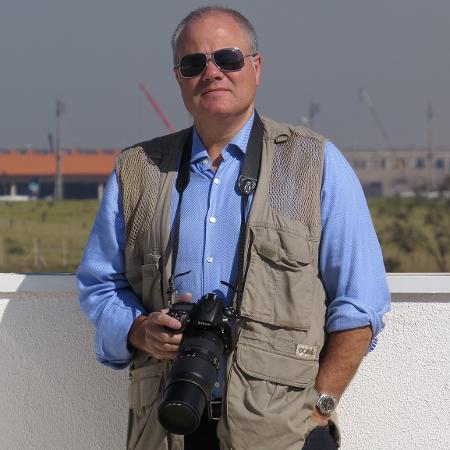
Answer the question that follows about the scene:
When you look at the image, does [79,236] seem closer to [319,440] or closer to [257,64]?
[257,64]

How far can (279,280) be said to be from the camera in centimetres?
202

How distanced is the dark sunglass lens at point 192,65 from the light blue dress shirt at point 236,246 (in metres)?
0.18

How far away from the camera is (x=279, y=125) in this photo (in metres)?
2.20

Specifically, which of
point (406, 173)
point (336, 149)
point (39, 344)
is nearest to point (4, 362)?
point (39, 344)

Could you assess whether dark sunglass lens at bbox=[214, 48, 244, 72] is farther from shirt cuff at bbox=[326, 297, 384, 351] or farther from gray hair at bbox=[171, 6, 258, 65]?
shirt cuff at bbox=[326, 297, 384, 351]

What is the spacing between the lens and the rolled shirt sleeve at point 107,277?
2172 mm

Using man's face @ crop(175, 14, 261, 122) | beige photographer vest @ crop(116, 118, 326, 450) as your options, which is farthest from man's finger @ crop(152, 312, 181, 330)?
man's face @ crop(175, 14, 261, 122)

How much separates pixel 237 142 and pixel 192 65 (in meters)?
0.21

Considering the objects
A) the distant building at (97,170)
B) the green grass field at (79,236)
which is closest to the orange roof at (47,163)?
the distant building at (97,170)

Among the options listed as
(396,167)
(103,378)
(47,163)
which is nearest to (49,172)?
(47,163)

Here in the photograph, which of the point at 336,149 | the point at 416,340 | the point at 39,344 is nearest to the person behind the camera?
the point at 336,149

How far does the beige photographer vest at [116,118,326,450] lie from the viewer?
6.45ft

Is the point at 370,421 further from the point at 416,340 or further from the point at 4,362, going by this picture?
the point at 4,362

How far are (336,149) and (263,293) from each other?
385mm
